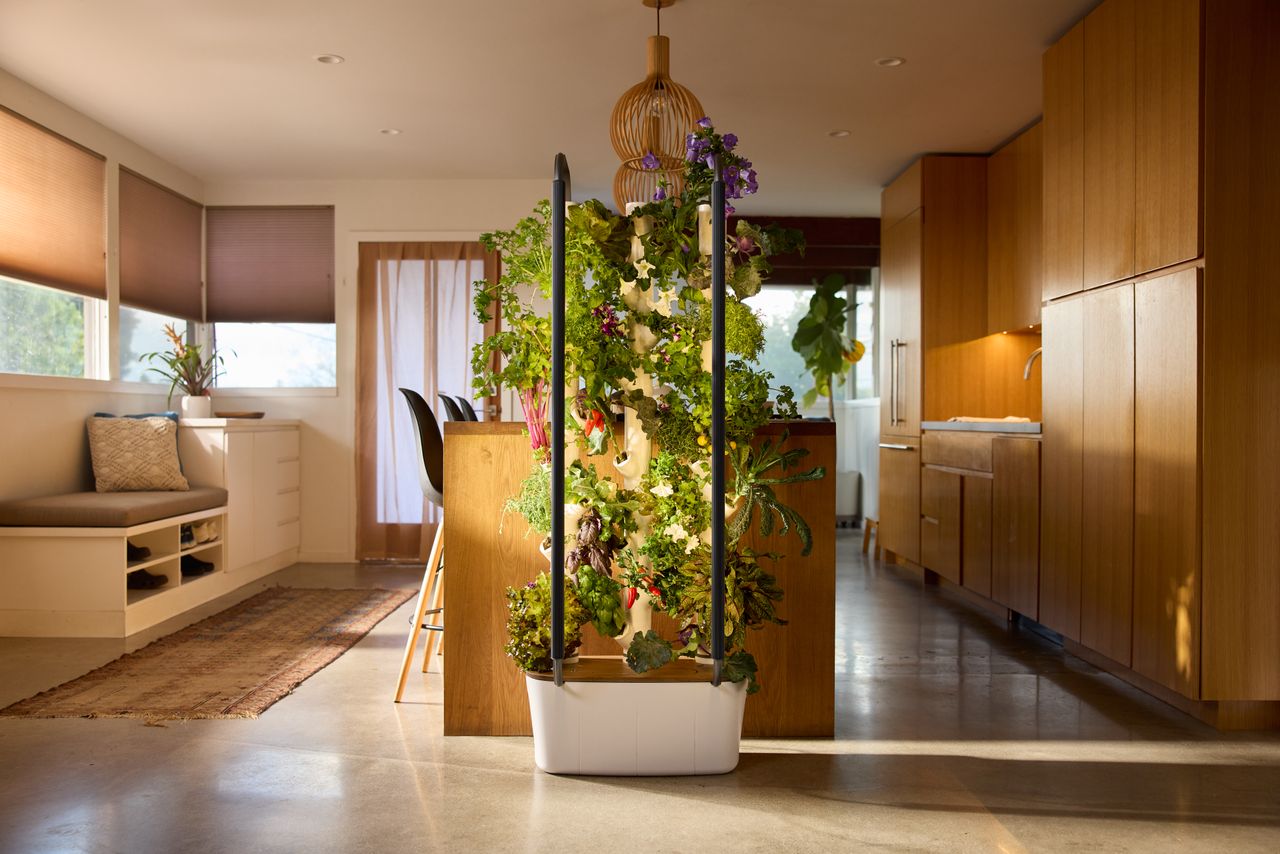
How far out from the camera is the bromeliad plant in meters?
2.62

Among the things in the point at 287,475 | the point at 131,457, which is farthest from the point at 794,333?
the point at 131,457

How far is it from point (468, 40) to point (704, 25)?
98cm

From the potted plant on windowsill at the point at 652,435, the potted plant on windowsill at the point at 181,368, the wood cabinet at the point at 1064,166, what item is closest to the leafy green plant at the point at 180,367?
the potted plant on windowsill at the point at 181,368

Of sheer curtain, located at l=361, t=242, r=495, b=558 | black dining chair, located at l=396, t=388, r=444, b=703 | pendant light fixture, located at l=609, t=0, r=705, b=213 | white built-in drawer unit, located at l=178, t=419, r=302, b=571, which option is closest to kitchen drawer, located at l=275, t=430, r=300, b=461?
white built-in drawer unit, located at l=178, t=419, r=302, b=571

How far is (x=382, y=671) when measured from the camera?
375 cm

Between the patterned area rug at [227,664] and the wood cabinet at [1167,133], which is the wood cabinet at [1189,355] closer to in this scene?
the wood cabinet at [1167,133]

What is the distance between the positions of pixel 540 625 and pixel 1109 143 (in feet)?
A: 8.62

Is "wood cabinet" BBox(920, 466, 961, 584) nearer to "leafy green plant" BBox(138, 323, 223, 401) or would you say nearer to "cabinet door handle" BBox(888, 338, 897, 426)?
"cabinet door handle" BBox(888, 338, 897, 426)

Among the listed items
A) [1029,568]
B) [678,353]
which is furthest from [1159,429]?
[678,353]

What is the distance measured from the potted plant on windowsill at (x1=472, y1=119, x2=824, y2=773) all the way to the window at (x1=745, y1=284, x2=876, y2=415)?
6.20m

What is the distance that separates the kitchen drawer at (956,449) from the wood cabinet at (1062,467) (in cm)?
73

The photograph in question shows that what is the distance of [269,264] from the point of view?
22.2 feet

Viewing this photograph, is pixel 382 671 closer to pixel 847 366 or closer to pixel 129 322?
pixel 129 322

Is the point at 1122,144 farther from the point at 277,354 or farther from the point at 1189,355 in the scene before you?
the point at 277,354
